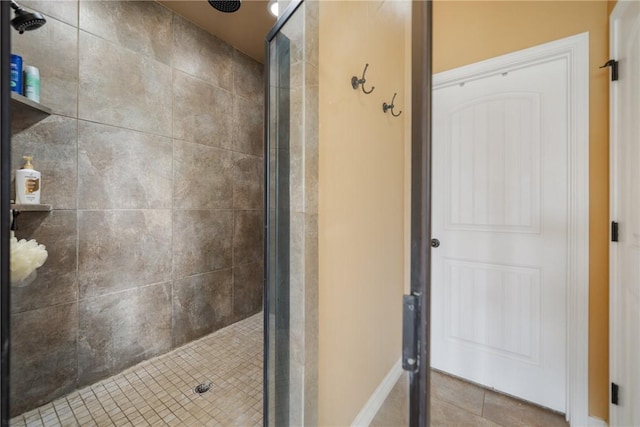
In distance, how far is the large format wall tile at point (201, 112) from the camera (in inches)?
82.5

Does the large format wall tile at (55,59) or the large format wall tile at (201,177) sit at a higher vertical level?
the large format wall tile at (55,59)

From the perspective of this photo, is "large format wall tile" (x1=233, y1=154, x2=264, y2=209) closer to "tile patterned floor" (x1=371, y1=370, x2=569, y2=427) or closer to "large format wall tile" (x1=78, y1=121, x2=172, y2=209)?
"large format wall tile" (x1=78, y1=121, x2=172, y2=209)

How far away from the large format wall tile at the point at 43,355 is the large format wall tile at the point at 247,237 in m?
1.21

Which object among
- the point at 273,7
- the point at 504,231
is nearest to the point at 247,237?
the point at 273,7

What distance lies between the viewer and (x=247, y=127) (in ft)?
8.63

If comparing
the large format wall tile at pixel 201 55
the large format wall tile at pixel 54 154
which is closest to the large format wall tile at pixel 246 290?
the large format wall tile at pixel 54 154

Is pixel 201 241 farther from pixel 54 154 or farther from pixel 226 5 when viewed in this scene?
pixel 226 5

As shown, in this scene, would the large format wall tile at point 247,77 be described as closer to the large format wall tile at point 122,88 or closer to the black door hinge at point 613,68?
the large format wall tile at point 122,88

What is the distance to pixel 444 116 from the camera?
185 centimetres

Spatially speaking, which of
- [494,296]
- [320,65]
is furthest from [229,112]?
[494,296]

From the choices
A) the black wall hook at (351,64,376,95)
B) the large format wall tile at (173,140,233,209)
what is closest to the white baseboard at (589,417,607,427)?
the black wall hook at (351,64,376,95)

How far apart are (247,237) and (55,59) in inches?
69.6

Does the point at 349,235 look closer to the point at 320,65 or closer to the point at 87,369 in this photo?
the point at 320,65

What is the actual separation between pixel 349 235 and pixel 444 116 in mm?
1218
